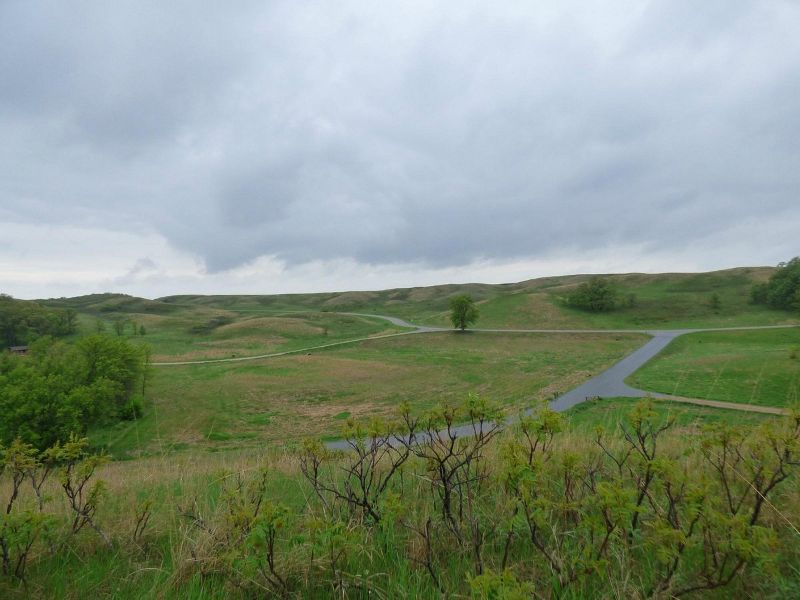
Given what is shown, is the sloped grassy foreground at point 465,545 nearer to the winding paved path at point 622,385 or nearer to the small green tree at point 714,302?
the winding paved path at point 622,385

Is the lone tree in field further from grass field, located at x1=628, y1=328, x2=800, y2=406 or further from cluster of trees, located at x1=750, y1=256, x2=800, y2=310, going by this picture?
cluster of trees, located at x1=750, y1=256, x2=800, y2=310

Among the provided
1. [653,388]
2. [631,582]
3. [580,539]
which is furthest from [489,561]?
[653,388]

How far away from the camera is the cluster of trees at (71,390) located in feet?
76.8

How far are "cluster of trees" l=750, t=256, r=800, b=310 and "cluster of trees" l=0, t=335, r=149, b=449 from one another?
104 m

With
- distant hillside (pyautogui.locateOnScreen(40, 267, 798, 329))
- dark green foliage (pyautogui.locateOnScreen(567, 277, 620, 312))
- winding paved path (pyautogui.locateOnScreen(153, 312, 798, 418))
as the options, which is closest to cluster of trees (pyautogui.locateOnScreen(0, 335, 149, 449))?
winding paved path (pyautogui.locateOnScreen(153, 312, 798, 418))

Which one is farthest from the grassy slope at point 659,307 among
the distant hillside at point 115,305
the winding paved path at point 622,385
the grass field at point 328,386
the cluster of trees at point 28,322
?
the distant hillside at point 115,305

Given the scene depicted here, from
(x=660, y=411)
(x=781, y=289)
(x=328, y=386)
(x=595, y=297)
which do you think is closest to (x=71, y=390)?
(x=328, y=386)

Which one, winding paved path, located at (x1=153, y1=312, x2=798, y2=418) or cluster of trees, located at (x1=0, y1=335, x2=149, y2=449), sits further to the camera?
cluster of trees, located at (x1=0, y1=335, x2=149, y2=449)

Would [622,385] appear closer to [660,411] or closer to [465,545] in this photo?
[660,411]

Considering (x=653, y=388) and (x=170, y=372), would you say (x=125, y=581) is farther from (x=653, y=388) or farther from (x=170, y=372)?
(x=170, y=372)

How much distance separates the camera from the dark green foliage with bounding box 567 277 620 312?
3113 inches

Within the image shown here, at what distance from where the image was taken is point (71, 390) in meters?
25.9

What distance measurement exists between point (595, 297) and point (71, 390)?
8823 cm

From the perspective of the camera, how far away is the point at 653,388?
2609 cm
